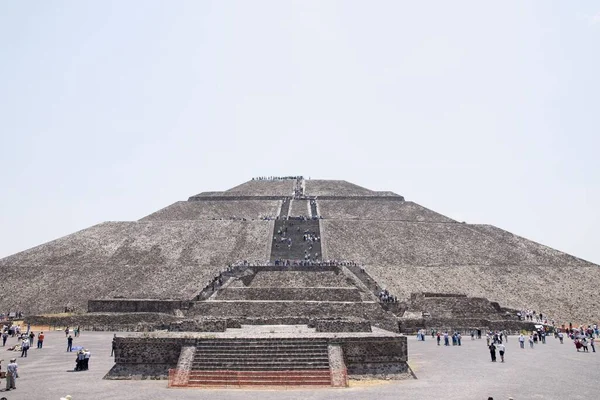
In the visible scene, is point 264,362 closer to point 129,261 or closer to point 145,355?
point 145,355

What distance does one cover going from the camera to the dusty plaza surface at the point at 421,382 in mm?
13648

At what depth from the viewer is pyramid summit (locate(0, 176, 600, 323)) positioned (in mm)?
37188

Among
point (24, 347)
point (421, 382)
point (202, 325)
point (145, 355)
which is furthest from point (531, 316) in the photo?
point (24, 347)

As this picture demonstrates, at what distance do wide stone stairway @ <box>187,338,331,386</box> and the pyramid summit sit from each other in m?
11.5

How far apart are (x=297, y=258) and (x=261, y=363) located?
27.9 meters

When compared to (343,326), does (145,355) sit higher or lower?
lower

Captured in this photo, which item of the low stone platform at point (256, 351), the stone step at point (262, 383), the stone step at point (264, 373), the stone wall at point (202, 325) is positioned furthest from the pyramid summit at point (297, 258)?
the stone step at point (262, 383)

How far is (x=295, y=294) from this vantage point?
99.3ft

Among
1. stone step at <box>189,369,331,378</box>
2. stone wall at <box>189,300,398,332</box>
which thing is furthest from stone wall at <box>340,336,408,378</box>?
stone wall at <box>189,300,398,332</box>

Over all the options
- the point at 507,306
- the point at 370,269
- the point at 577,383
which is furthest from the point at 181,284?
the point at 577,383

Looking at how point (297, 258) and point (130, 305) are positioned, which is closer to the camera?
point (130, 305)

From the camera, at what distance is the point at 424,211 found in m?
62.2

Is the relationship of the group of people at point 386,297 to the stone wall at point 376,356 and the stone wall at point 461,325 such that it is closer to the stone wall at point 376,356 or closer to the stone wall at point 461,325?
the stone wall at point 461,325

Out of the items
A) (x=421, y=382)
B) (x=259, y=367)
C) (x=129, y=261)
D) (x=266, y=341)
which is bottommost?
(x=421, y=382)
